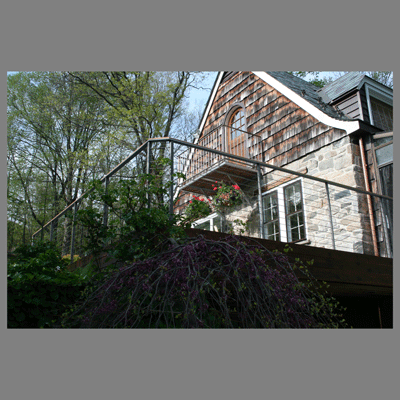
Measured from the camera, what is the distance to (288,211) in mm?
8148

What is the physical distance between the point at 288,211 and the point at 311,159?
1143mm

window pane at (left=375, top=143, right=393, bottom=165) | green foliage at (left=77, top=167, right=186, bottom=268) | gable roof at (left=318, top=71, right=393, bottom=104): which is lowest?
green foliage at (left=77, top=167, right=186, bottom=268)

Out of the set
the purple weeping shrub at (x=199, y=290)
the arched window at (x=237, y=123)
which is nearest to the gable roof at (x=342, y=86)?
A: the arched window at (x=237, y=123)

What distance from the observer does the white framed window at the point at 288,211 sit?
780 centimetres

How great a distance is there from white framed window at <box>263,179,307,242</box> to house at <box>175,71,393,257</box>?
0.07ft

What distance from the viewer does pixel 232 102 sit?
10.6 meters

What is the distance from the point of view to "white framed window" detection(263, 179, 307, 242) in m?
7.80

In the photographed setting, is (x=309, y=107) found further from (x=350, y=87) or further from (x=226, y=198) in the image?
(x=226, y=198)

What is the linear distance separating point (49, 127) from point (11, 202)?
3.21 metres

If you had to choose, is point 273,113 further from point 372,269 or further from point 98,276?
point 98,276

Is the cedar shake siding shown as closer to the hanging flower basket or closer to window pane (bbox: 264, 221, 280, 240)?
the hanging flower basket

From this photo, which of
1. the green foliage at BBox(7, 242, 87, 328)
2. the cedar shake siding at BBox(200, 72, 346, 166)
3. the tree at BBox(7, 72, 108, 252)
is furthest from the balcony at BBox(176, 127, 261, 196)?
the tree at BBox(7, 72, 108, 252)

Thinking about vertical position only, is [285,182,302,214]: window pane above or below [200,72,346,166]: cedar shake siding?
below

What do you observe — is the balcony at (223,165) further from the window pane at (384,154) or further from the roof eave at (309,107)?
the window pane at (384,154)
